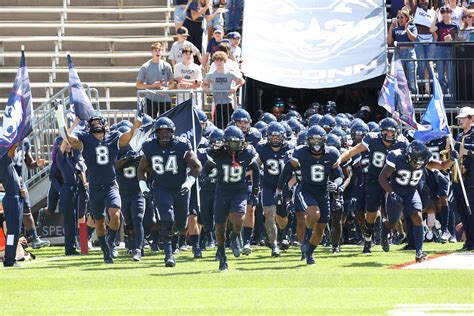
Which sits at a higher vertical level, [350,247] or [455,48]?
[455,48]

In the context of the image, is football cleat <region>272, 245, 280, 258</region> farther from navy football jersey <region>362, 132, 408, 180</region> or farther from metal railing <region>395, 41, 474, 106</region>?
metal railing <region>395, 41, 474, 106</region>

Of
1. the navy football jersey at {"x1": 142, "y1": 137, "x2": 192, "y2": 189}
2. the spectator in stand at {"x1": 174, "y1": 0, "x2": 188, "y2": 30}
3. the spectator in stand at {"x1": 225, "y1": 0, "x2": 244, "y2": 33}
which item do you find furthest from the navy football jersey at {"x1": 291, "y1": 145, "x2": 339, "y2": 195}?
the spectator in stand at {"x1": 225, "y1": 0, "x2": 244, "y2": 33}

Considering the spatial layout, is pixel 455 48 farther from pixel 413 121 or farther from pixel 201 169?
pixel 201 169

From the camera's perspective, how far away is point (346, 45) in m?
25.8

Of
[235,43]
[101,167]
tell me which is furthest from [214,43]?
[101,167]

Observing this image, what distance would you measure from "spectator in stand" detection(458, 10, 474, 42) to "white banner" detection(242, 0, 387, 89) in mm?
1267

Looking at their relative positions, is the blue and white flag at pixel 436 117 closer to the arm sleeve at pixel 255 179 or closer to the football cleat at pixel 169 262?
the arm sleeve at pixel 255 179

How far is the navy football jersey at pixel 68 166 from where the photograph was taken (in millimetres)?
22438

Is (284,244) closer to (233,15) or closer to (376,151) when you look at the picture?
(376,151)

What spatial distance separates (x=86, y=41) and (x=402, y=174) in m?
12.0

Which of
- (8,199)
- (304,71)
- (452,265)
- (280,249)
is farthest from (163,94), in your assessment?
(452,265)

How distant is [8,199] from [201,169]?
2.46 m

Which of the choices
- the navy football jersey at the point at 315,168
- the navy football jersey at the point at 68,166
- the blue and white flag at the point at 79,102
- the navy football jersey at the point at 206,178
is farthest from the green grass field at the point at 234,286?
the navy football jersey at the point at 68,166

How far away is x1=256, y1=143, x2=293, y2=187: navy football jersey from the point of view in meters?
20.7
